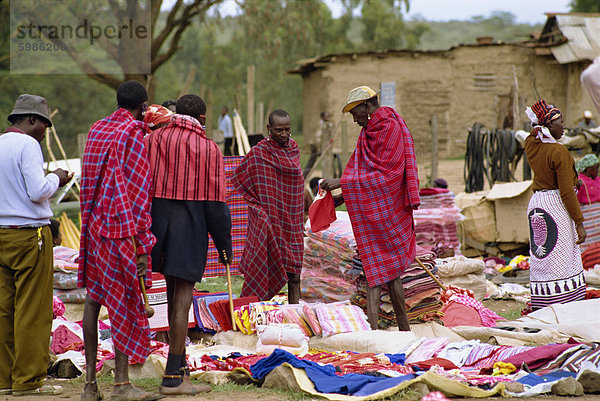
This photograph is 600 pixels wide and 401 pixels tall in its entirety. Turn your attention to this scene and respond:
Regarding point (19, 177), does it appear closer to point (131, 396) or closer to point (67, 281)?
point (131, 396)

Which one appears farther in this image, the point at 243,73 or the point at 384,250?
the point at 243,73

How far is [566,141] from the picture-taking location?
11.0 metres

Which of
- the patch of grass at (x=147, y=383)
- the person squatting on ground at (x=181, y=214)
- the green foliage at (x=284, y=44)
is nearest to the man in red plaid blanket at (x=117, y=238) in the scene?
the person squatting on ground at (x=181, y=214)

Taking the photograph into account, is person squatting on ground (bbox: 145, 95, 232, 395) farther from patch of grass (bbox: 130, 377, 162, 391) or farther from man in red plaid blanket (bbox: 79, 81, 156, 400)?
patch of grass (bbox: 130, 377, 162, 391)

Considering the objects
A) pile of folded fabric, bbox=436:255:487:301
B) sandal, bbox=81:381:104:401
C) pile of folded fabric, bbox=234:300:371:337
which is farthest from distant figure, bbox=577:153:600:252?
sandal, bbox=81:381:104:401

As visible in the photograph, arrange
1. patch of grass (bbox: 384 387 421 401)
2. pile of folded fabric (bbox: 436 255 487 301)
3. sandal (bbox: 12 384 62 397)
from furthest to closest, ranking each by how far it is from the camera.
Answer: pile of folded fabric (bbox: 436 255 487 301) < sandal (bbox: 12 384 62 397) < patch of grass (bbox: 384 387 421 401)

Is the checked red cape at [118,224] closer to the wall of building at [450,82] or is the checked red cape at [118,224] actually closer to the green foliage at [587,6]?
the wall of building at [450,82]

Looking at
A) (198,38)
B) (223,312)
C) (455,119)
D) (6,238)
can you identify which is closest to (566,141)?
(223,312)

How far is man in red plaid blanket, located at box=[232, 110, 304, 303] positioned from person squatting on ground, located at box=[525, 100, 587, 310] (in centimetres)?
219

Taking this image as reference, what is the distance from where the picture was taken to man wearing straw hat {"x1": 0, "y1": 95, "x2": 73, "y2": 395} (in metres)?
4.70

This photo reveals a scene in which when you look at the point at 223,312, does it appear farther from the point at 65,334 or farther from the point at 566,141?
the point at 566,141

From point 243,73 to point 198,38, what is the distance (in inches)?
559

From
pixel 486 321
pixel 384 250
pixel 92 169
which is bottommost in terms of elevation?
pixel 486 321

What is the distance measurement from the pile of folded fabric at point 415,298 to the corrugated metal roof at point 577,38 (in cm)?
1506
